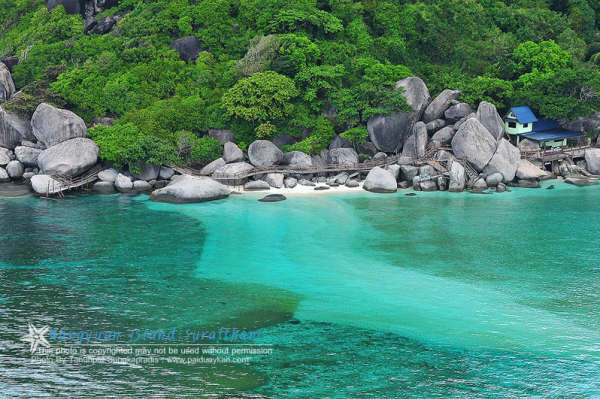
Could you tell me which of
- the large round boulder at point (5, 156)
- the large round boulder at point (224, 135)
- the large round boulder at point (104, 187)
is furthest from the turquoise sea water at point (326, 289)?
the large round boulder at point (224, 135)

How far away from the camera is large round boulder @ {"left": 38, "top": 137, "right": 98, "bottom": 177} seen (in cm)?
4459

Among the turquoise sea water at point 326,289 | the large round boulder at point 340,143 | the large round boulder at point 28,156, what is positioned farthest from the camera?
the large round boulder at point 340,143

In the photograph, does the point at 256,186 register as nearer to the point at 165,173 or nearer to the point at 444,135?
the point at 165,173

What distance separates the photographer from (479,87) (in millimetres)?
49938

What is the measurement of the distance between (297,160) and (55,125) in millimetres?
18248

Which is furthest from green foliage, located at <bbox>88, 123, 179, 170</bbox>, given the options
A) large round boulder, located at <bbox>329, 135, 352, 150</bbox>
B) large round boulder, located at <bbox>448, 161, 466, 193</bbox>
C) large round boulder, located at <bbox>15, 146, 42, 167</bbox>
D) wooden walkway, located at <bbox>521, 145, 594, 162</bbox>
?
wooden walkway, located at <bbox>521, 145, 594, 162</bbox>

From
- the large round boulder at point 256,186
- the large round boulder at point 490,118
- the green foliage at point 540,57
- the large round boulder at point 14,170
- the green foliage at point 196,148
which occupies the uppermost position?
the green foliage at point 540,57

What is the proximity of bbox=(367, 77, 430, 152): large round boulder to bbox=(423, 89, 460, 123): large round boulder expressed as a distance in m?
0.53

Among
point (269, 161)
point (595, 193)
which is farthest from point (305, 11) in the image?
point (595, 193)

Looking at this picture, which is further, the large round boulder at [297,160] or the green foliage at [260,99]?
the green foliage at [260,99]

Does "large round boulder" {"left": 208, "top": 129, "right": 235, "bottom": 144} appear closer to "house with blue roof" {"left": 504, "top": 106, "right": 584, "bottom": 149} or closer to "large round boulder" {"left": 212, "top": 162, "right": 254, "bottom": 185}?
"large round boulder" {"left": 212, "top": 162, "right": 254, "bottom": 185}

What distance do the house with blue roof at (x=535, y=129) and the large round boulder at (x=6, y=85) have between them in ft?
138

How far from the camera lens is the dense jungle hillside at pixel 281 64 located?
158 feet

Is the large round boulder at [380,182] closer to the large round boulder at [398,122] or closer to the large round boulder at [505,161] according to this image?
the large round boulder at [398,122]
